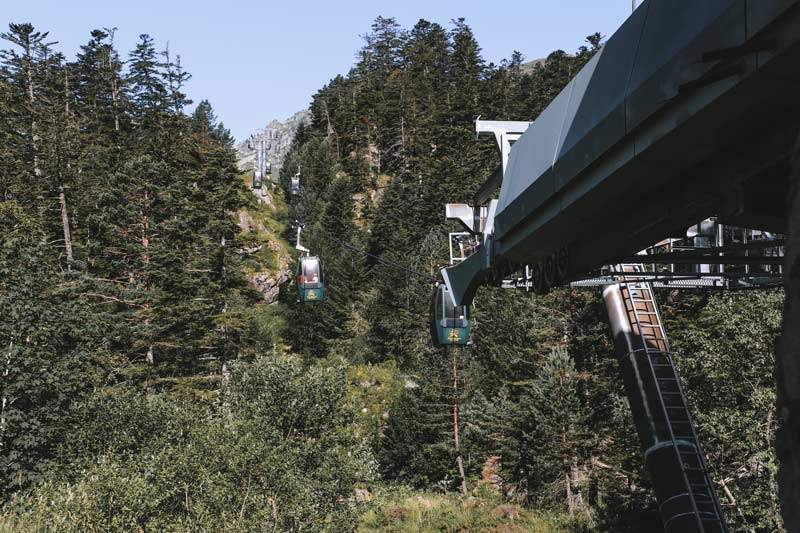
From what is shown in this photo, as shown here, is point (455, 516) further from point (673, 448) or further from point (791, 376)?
point (791, 376)

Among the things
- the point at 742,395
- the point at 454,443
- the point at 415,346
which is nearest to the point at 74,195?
the point at 415,346

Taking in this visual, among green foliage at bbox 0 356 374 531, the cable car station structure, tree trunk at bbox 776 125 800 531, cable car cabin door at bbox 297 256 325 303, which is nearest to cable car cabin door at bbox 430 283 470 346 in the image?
the cable car station structure

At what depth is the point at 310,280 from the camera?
26.3 metres

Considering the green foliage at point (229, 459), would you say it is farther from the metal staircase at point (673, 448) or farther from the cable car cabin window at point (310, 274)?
the metal staircase at point (673, 448)

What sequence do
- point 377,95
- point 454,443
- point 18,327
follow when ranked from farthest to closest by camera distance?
point 377,95
point 454,443
point 18,327

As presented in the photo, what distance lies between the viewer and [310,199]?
3275 inches

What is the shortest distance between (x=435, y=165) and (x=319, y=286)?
50.5 metres

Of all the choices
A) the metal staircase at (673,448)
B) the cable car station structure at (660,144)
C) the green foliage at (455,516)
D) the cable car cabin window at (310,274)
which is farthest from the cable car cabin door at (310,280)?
the cable car station structure at (660,144)

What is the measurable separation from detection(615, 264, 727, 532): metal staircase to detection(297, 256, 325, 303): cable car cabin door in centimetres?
1454

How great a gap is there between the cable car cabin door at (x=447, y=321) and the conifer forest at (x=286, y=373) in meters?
6.18

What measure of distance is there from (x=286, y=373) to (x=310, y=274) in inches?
494

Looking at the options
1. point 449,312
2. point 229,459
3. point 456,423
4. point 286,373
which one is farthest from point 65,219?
point 449,312

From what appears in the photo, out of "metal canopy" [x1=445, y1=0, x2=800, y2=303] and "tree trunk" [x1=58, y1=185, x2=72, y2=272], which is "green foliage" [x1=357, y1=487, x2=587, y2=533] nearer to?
"tree trunk" [x1=58, y1=185, x2=72, y2=272]

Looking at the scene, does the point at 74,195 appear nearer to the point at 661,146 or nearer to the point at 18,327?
the point at 18,327
